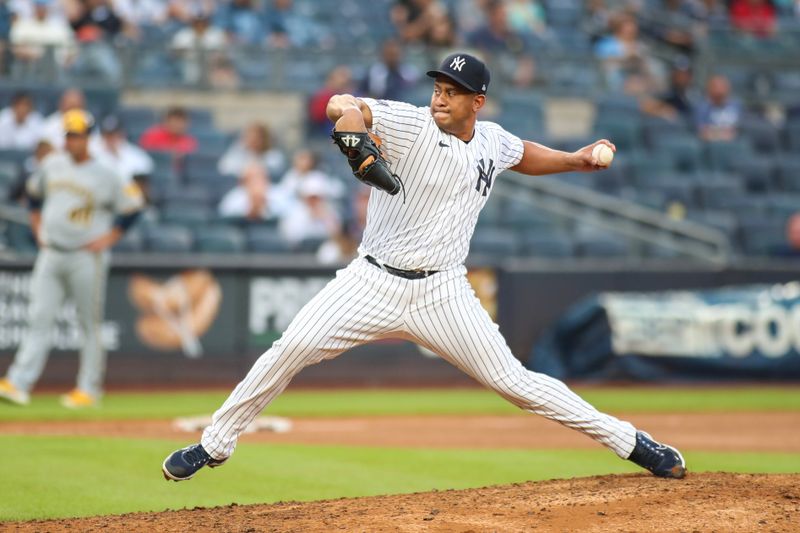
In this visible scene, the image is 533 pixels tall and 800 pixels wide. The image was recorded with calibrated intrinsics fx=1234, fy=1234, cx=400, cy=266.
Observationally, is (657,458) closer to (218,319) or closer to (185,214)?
(218,319)

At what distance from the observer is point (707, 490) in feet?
19.2

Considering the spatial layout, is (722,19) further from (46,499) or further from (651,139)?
(46,499)

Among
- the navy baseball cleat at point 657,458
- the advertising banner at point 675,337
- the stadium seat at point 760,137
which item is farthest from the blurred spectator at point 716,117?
the navy baseball cleat at point 657,458

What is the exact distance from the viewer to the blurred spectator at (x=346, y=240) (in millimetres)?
13812

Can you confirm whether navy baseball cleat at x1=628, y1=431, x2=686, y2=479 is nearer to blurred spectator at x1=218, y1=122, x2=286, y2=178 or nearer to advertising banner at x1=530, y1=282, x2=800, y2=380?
advertising banner at x1=530, y1=282, x2=800, y2=380

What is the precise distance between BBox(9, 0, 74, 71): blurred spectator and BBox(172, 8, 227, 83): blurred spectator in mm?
1369

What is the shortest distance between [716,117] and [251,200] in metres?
7.36

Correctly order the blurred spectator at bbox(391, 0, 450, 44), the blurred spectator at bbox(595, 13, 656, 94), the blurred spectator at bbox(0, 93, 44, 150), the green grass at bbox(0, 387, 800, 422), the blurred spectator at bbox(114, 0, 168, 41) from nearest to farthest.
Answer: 1. the green grass at bbox(0, 387, 800, 422)
2. the blurred spectator at bbox(0, 93, 44, 150)
3. the blurred spectator at bbox(114, 0, 168, 41)
4. the blurred spectator at bbox(391, 0, 450, 44)
5. the blurred spectator at bbox(595, 13, 656, 94)

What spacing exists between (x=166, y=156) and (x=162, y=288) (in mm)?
2335

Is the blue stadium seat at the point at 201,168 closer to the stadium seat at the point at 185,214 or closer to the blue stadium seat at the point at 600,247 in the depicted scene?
the stadium seat at the point at 185,214

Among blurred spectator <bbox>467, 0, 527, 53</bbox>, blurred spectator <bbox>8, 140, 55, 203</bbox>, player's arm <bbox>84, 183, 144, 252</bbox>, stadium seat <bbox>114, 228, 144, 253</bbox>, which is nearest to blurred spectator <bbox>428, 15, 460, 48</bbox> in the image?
blurred spectator <bbox>467, 0, 527, 53</bbox>

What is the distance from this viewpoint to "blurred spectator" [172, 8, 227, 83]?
15.6 m

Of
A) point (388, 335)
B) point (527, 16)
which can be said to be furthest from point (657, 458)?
point (527, 16)

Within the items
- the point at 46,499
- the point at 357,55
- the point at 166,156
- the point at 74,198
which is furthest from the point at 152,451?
the point at 357,55
